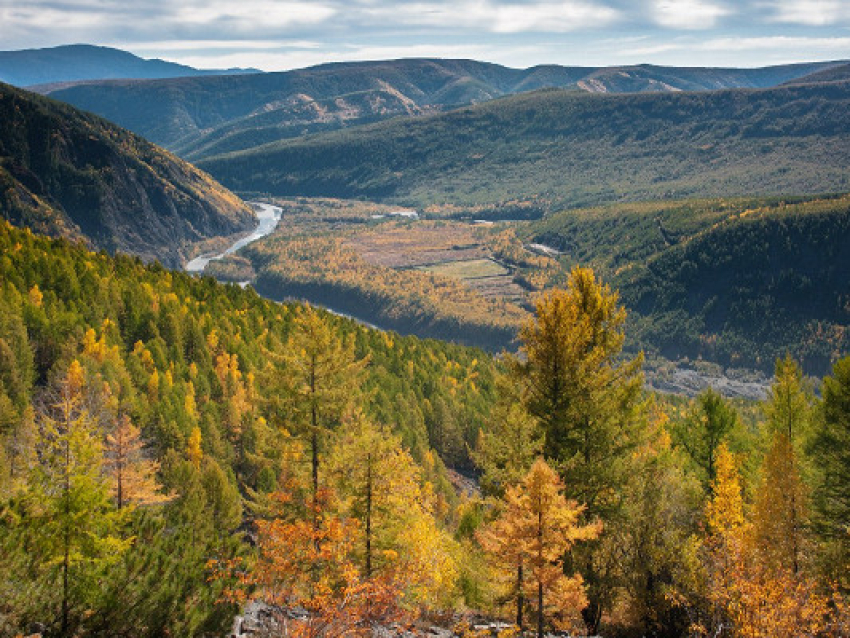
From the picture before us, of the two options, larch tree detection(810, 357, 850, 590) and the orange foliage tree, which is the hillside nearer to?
the orange foliage tree

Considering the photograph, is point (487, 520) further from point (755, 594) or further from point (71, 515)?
point (71, 515)

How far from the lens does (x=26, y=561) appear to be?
75.5 ft

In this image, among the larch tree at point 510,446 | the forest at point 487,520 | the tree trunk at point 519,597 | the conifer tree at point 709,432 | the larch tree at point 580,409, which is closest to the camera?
the forest at point 487,520

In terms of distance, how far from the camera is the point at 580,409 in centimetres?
3053

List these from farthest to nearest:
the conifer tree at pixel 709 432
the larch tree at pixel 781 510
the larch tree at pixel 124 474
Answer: the conifer tree at pixel 709 432, the larch tree at pixel 781 510, the larch tree at pixel 124 474

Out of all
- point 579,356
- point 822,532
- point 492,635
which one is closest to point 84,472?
point 492,635

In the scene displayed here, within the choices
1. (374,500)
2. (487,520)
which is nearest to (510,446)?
(487,520)

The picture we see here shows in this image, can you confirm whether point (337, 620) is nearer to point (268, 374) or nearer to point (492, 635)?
A: point (492, 635)

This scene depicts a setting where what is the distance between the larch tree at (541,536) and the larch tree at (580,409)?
9.44 feet

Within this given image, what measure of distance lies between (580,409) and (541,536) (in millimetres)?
6227

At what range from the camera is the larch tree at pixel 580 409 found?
30484 millimetres

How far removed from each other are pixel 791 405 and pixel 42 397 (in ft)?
195

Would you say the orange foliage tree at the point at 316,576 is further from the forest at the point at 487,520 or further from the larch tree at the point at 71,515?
the larch tree at the point at 71,515

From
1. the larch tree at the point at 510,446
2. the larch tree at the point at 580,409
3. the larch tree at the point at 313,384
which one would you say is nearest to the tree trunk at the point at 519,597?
the larch tree at the point at 580,409
